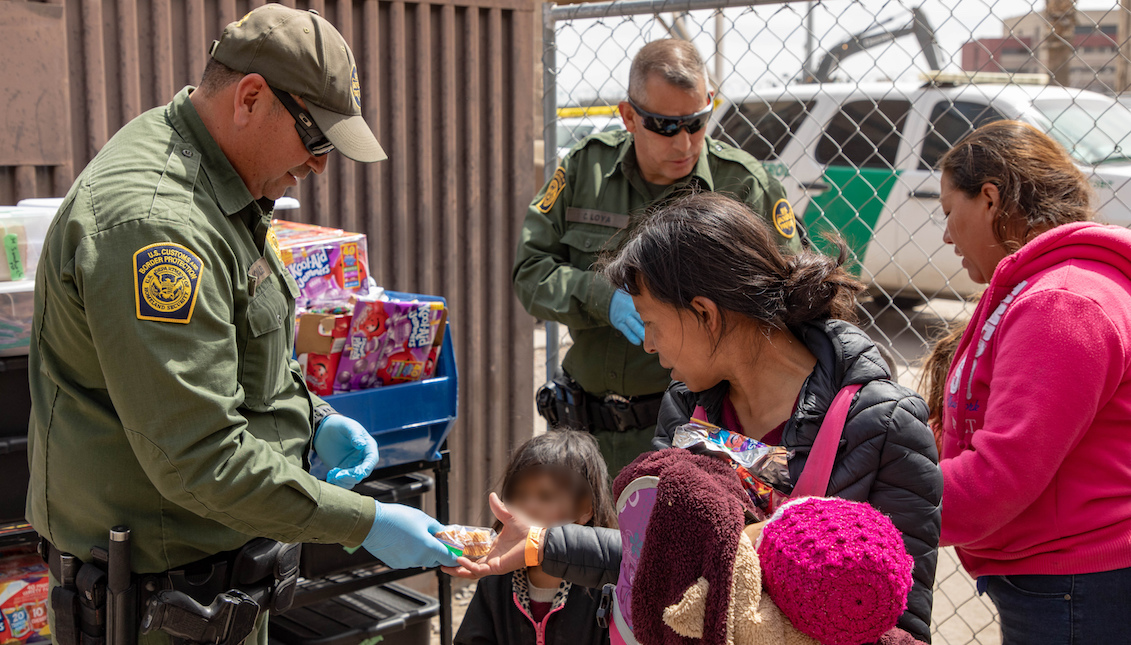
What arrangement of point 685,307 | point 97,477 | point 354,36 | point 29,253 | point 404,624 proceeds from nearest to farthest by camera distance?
point 685,307
point 97,477
point 29,253
point 404,624
point 354,36

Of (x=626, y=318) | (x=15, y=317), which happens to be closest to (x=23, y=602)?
(x=15, y=317)

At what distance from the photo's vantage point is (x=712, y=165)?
3.07 meters

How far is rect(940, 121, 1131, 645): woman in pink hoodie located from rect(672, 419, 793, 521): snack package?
1.42 feet

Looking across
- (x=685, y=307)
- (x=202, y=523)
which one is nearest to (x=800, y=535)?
(x=685, y=307)

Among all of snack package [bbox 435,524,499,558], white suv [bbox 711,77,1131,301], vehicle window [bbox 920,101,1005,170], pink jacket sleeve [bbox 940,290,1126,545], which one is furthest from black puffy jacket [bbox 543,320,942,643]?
vehicle window [bbox 920,101,1005,170]

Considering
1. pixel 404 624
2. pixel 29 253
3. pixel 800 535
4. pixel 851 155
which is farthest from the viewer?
pixel 851 155

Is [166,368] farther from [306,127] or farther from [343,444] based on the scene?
[343,444]

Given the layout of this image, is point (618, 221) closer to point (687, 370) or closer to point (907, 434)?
point (687, 370)

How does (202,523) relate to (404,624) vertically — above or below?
above

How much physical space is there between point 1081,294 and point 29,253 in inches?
99.5

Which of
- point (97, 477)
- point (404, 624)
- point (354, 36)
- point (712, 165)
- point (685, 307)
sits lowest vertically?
point (404, 624)

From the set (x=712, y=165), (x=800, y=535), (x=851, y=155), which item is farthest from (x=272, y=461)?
(x=851, y=155)

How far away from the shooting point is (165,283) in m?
1.63

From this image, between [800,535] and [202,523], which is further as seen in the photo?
[202,523]
